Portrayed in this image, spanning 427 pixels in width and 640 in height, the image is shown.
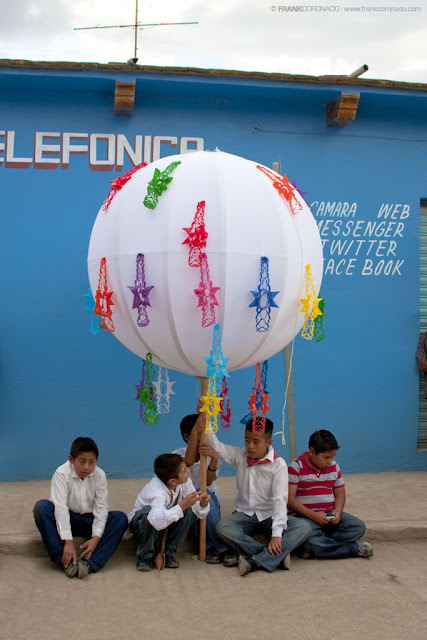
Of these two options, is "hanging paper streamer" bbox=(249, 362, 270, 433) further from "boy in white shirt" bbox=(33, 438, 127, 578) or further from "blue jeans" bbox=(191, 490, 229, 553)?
"boy in white shirt" bbox=(33, 438, 127, 578)

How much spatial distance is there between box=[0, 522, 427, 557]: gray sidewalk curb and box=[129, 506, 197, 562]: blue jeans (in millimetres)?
202

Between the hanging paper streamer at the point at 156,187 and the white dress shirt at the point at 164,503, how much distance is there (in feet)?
5.42

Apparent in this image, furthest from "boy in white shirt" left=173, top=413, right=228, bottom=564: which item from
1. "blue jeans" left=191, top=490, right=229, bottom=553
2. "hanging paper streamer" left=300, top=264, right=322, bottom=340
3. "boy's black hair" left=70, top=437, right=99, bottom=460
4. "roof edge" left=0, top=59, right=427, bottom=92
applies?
"roof edge" left=0, top=59, right=427, bottom=92

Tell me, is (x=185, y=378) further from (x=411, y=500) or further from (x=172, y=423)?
(x=411, y=500)

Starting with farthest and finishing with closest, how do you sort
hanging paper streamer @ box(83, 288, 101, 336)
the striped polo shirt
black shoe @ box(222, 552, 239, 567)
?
the striped polo shirt < black shoe @ box(222, 552, 239, 567) < hanging paper streamer @ box(83, 288, 101, 336)

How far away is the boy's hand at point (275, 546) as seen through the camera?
3863 mm

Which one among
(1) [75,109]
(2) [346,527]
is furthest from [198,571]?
(1) [75,109]

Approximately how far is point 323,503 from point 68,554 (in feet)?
5.20

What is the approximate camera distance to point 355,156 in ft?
19.0

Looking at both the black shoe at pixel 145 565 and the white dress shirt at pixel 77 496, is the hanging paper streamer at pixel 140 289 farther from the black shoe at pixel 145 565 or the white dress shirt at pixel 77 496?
the black shoe at pixel 145 565

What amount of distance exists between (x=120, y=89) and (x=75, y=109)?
1.53 feet

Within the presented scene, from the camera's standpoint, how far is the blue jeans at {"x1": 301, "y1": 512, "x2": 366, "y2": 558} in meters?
4.07

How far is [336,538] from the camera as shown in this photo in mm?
4156

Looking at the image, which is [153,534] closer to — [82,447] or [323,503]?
[82,447]
